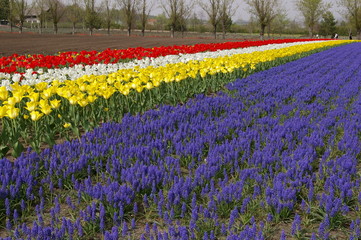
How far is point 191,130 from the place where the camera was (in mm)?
5527

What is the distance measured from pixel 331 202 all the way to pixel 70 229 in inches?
87.9

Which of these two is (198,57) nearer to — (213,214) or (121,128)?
(121,128)

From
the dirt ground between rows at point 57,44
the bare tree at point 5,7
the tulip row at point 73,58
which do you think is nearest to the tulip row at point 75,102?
the tulip row at point 73,58

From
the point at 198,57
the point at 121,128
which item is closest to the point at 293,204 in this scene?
the point at 121,128

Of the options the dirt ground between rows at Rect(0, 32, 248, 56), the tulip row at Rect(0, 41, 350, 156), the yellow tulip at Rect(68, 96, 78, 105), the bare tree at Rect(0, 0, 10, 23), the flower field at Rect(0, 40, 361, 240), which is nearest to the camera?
the flower field at Rect(0, 40, 361, 240)

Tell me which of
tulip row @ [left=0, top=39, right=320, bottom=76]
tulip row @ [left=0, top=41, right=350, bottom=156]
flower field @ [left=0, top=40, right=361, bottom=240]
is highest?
tulip row @ [left=0, top=39, right=320, bottom=76]

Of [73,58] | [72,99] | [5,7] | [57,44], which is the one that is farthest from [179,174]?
[5,7]

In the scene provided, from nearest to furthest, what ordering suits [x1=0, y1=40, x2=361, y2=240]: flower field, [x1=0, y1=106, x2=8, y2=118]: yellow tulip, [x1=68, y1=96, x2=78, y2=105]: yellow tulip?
[x1=0, y1=40, x2=361, y2=240]: flower field < [x1=0, y1=106, x2=8, y2=118]: yellow tulip < [x1=68, y1=96, x2=78, y2=105]: yellow tulip

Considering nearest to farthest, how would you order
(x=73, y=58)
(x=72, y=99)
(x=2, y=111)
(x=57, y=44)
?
1. (x=2, y=111)
2. (x=72, y=99)
3. (x=73, y=58)
4. (x=57, y=44)

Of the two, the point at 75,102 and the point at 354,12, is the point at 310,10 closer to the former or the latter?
the point at 354,12

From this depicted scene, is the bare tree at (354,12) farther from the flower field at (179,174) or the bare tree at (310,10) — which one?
the flower field at (179,174)

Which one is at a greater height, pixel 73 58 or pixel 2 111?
pixel 73 58

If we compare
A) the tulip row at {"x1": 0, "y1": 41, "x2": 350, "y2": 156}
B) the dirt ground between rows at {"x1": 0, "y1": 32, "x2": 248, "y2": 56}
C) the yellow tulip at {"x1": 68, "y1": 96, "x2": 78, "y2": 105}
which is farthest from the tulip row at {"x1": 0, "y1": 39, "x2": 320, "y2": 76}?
the dirt ground between rows at {"x1": 0, "y1": 32, "x2": 248, "y2": 56}

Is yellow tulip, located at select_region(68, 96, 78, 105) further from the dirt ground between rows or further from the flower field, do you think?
the dirt ground between rows
